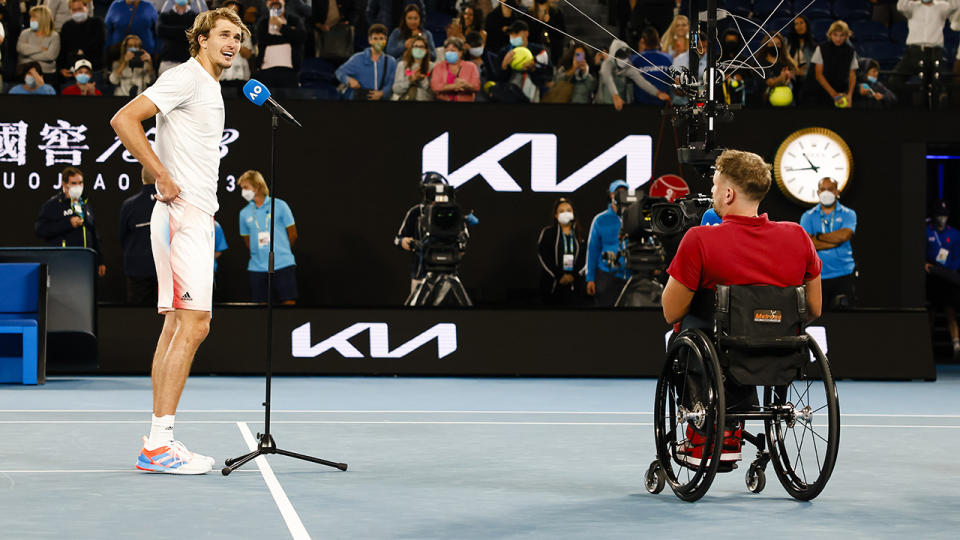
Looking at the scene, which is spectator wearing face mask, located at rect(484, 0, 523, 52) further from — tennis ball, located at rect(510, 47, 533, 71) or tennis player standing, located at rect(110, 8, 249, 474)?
tennis player standing, located at rect(110, 8, 249, 474)

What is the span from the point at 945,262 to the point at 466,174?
618 centimetres

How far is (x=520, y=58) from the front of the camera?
1534 cm

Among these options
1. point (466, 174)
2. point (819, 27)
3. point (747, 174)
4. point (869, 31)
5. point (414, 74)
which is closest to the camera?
point (747, 174)

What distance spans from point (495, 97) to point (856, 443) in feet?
27.1

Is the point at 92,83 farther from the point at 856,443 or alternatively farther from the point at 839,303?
the point at 856,443

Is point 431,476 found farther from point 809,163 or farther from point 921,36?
point 921,36

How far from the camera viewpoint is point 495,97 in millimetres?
15430

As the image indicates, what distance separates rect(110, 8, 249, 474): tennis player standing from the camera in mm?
6457

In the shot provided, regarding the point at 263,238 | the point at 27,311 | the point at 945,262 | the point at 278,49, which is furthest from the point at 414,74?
the point at 945,262

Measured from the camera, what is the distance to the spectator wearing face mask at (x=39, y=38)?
15062mm

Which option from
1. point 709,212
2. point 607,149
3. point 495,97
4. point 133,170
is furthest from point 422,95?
point 709,212

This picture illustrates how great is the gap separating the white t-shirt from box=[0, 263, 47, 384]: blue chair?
19.4 feet

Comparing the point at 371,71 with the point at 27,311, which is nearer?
the point at 27,311

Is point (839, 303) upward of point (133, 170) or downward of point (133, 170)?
downward
